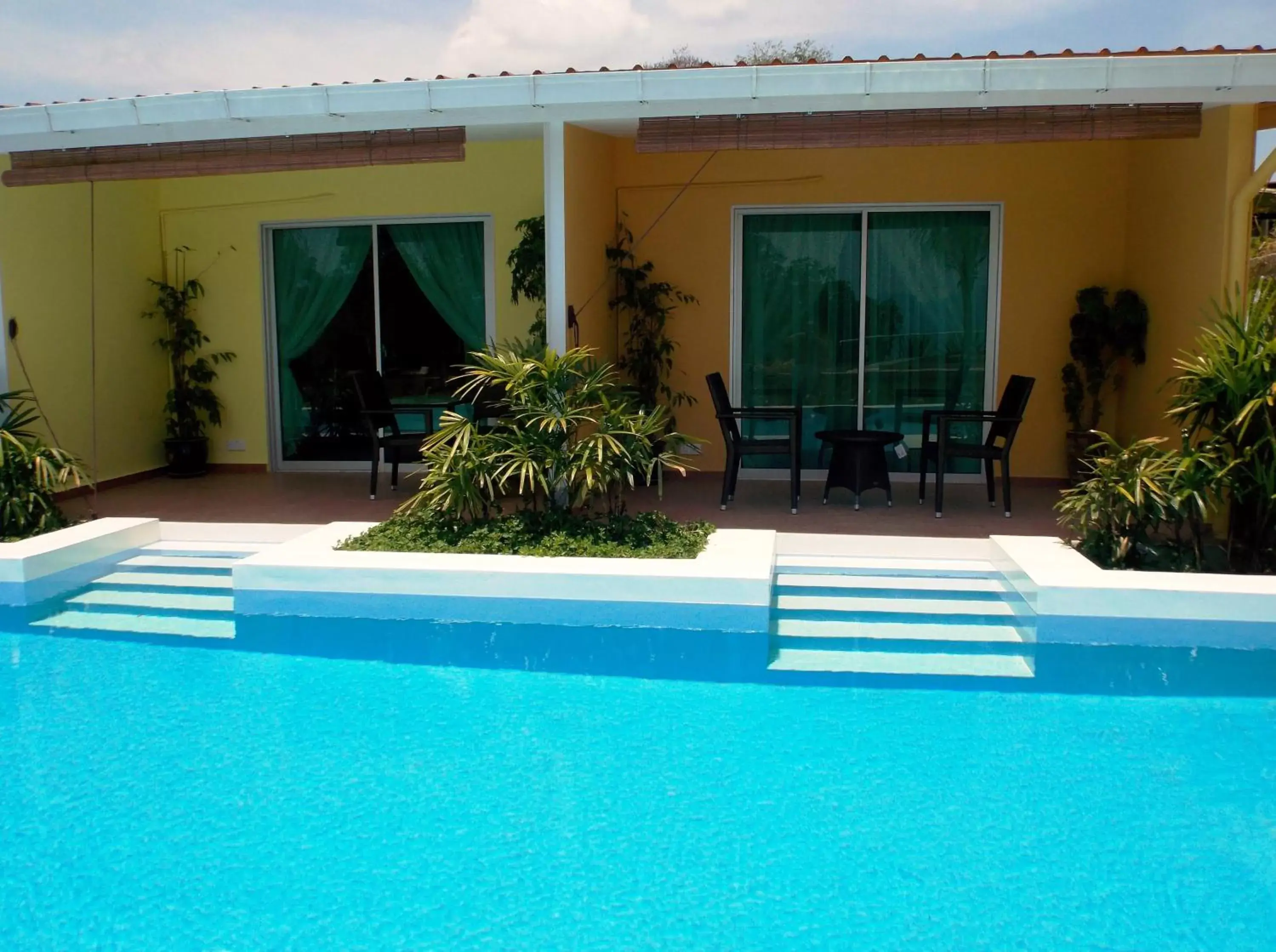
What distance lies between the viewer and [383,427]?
29.3 feet

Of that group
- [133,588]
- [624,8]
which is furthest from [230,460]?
[624,8]

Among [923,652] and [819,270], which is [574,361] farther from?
[819,270]

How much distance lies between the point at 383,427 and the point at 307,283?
192 centimetres

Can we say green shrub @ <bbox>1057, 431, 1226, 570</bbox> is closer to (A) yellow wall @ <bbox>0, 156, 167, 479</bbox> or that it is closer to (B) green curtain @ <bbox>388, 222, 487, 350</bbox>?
(B) green curtain @ <bbox>388, 222, 487, 350</bbox>

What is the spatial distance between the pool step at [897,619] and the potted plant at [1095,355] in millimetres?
2889

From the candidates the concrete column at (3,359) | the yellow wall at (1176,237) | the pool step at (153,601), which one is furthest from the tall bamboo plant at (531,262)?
the yellow wall at (1176,237)

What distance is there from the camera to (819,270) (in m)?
9.30

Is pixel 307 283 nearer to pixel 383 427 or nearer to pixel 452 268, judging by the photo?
pixel 452 268

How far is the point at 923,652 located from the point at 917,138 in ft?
10.5

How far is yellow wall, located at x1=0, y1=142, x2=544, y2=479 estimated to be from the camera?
8.62 m

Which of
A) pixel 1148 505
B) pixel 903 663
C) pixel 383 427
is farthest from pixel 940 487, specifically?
pixel 383 427

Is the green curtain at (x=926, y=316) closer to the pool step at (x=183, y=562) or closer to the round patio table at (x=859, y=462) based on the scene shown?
the round patio table at (x=859, y=462)

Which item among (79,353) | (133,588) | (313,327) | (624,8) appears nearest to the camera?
(133,588)

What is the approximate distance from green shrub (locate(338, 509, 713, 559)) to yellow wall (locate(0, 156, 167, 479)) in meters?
3.55
